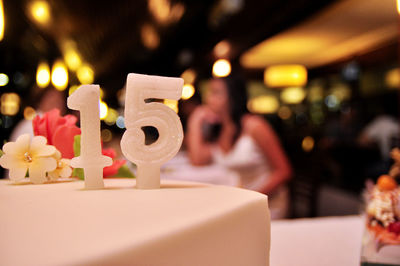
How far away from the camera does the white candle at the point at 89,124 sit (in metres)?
0.85

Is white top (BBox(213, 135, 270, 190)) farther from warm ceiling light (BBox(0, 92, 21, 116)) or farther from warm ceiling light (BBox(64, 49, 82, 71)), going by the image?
warm ceiling light (BBox(64, 49, 82, 71))

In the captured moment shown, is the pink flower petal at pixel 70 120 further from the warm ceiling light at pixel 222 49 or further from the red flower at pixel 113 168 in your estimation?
the warm ceiling light at pixel 222 49

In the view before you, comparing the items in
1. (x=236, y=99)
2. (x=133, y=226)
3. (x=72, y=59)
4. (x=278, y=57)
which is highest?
(x=278, y=57)

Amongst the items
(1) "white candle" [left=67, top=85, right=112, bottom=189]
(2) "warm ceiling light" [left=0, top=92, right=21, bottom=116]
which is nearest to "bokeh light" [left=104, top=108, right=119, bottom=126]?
(2) "warm ceiling light" [left=0, top=92, right=21, bottom=116]

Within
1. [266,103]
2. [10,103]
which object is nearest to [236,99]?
[10,103]

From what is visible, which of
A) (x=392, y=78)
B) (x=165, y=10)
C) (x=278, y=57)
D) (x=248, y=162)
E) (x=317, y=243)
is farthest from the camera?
(x=278, y=57)

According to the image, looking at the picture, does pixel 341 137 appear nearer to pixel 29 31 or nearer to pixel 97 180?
pixel 29 31

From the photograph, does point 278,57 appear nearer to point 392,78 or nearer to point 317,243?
point 392,78

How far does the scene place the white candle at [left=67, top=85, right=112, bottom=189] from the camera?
851mm

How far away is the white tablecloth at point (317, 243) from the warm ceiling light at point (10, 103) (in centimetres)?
416

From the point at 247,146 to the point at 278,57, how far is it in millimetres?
7856

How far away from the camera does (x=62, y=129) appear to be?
102 cm

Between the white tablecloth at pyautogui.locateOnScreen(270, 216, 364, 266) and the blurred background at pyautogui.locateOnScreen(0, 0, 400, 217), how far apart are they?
188 cm

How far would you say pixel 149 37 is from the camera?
8195 mm
